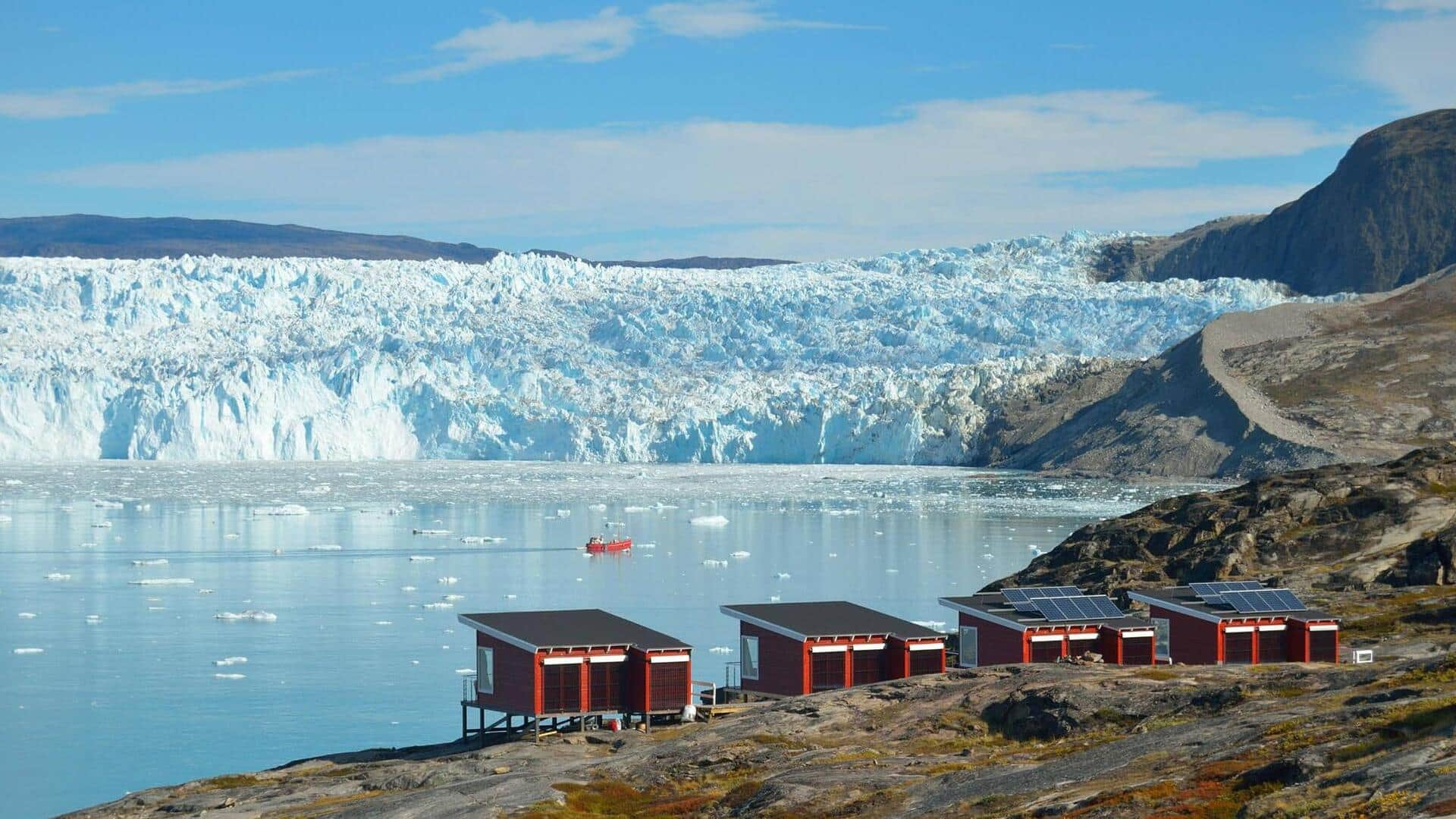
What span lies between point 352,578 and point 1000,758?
3217cm

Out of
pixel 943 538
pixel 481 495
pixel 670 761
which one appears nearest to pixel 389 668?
pixel 670 761

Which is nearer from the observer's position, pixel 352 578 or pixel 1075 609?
pixel 1075 609

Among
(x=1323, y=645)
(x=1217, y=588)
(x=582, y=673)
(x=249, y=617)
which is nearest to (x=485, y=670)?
(x=582, y=673)

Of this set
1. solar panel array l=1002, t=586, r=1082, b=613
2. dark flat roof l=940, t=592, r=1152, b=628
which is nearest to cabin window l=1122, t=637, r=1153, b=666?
dark flat roof l=940, t=592, r=1152, b=628

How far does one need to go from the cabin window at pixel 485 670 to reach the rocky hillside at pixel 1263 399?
6822 centimetres

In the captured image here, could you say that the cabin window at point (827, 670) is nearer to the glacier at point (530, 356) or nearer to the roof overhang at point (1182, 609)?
the roof overhang at point (1182, 609)

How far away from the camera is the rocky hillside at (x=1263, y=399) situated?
9081 cm

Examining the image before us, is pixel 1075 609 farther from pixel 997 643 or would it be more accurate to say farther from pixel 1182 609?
pixel 1182 609

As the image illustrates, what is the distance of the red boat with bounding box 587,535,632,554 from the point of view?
56.4 meters

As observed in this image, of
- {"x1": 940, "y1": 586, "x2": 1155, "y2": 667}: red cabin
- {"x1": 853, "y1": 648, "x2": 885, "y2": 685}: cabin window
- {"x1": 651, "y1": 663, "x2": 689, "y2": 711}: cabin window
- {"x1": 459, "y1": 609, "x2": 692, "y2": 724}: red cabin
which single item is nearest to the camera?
{"x1": 459, "y1": 609, "x2": 692, "y2": 724}: red cabin

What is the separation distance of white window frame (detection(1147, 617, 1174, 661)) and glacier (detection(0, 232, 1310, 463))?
244 ft

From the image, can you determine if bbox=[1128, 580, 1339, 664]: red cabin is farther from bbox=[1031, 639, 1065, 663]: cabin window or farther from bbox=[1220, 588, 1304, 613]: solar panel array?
bbox=[1031, 639, 1065, 663]: cabin window

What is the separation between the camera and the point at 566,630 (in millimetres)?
26312

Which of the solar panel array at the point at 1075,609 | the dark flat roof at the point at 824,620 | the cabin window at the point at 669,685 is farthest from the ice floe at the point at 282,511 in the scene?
the cabin window at the point at 669,685
